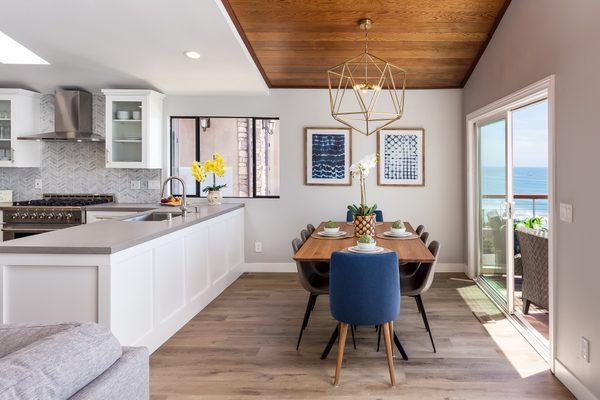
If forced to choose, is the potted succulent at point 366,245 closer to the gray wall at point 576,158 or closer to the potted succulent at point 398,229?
the potted succulent at point 398,229

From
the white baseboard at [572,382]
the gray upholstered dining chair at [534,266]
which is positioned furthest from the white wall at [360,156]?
the white baseboard at [572,382]

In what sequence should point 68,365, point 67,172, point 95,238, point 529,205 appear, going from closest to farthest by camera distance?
point 68,365 < point 95,238 < point 529,205 < point 67,172

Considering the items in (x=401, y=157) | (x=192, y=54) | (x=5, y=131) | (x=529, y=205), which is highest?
(x=192, y=54)

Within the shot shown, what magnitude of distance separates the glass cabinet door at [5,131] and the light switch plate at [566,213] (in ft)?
18.1

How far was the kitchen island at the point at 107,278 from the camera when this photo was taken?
228 centimetres

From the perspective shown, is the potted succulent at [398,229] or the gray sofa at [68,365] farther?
the potted succulent at [398,229]

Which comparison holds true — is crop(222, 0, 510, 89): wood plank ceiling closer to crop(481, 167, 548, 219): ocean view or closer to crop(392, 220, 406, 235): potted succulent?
crop(481, 167, 548, 219): ocean view

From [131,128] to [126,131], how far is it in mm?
68

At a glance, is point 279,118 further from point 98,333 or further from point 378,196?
point 98,333

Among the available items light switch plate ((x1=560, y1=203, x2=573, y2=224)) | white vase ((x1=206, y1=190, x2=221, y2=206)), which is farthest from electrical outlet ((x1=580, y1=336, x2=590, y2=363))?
white vase ((x1=206, y1=190, x2=221, y2=206))

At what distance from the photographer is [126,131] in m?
4.98

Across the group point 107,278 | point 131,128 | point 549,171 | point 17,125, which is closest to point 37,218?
point 17,125

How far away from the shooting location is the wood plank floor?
2402 mm

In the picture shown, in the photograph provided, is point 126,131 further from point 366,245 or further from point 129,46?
point 366,245
